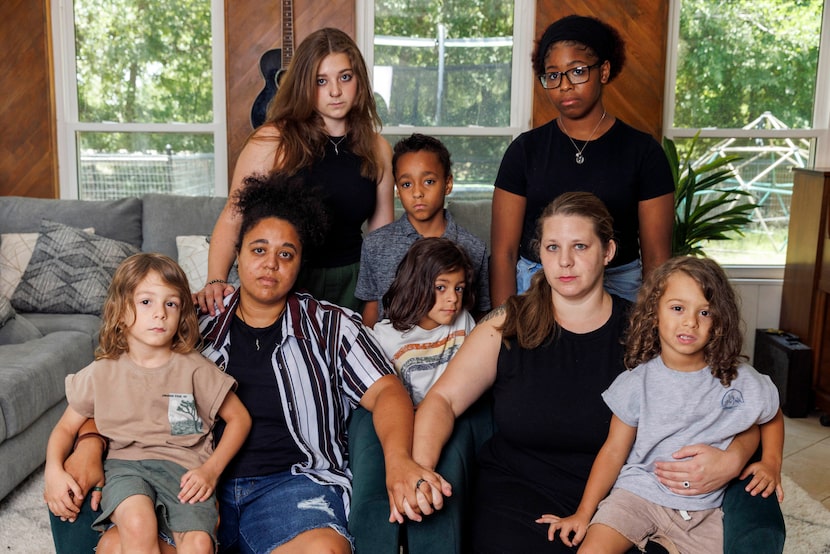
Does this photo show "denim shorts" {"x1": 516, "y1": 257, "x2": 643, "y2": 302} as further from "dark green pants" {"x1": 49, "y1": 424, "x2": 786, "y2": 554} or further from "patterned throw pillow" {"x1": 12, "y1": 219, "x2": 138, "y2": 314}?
"patterned throw pillow" {"x1": 12, "y1": 219, "x2": 138, "y2": 314}

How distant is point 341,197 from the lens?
2.37 metres

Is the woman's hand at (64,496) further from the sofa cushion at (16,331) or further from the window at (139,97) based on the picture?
the window at (139,97)

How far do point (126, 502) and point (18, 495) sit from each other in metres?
1.57

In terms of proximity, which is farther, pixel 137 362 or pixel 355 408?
pixel 355 408

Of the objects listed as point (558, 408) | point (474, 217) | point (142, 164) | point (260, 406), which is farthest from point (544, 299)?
point (142, 164)

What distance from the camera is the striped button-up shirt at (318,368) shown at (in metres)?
1.88

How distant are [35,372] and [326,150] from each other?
143 cm

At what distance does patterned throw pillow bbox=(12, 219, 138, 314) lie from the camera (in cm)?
373

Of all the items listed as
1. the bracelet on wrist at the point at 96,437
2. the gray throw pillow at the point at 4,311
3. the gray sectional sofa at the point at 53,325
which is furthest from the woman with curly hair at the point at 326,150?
the gray throw pillow at the point at 4,311

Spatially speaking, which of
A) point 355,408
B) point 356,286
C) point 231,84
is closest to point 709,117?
point 231,84

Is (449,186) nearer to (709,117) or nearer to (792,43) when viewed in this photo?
(709,117)

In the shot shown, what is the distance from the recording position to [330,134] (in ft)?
7.71

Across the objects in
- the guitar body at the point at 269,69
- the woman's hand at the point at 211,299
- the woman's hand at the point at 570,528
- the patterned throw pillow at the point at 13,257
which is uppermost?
the guitar body at the point at 269,69

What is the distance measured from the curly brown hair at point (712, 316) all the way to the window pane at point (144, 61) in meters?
3.49
